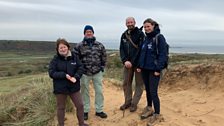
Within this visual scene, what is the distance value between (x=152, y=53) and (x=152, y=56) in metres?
0.05

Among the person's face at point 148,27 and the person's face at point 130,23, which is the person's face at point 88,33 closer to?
the person's face at point 130,23

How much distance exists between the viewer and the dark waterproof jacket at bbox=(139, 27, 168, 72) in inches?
253

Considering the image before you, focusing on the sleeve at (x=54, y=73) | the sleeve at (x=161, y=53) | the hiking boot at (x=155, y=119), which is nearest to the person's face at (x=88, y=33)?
the sleeve at (x=54, y=73)

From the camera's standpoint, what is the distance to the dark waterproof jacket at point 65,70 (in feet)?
21.5

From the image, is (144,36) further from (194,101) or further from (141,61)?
(194,101)

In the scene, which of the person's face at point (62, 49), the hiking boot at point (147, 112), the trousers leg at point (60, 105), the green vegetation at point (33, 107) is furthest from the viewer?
the green vegetation at point (33, 107)

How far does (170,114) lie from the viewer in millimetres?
7281

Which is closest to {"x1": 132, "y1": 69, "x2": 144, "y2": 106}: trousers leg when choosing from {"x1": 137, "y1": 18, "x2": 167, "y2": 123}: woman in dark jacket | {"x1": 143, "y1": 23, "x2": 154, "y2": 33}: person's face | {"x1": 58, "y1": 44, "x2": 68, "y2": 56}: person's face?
{"x1": 137, "y1": 18, "x2": 167, "y2": 123}: woman in dark jacket

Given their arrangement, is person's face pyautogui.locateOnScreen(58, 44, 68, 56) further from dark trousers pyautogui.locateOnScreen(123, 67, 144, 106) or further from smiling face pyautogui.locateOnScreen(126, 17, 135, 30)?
dark trousers pyautogui.locateOnScreen(123, 67, 144, 106)

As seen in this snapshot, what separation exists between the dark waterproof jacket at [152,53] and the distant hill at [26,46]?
329 feet

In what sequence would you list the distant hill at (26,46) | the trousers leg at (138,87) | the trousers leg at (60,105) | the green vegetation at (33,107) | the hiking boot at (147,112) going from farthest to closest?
the distant hill at (26,46)
the green vegetation at (33,107)
the trousers leg at (138,87)
the hiking boot at (147,112)
the trousers leg at (60,105)

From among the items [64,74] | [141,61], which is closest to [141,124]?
[141,61]

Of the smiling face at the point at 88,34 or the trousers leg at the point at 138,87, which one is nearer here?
the smiling face at the point at 88,34

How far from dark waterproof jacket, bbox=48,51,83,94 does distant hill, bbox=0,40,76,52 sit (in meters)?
99.9
